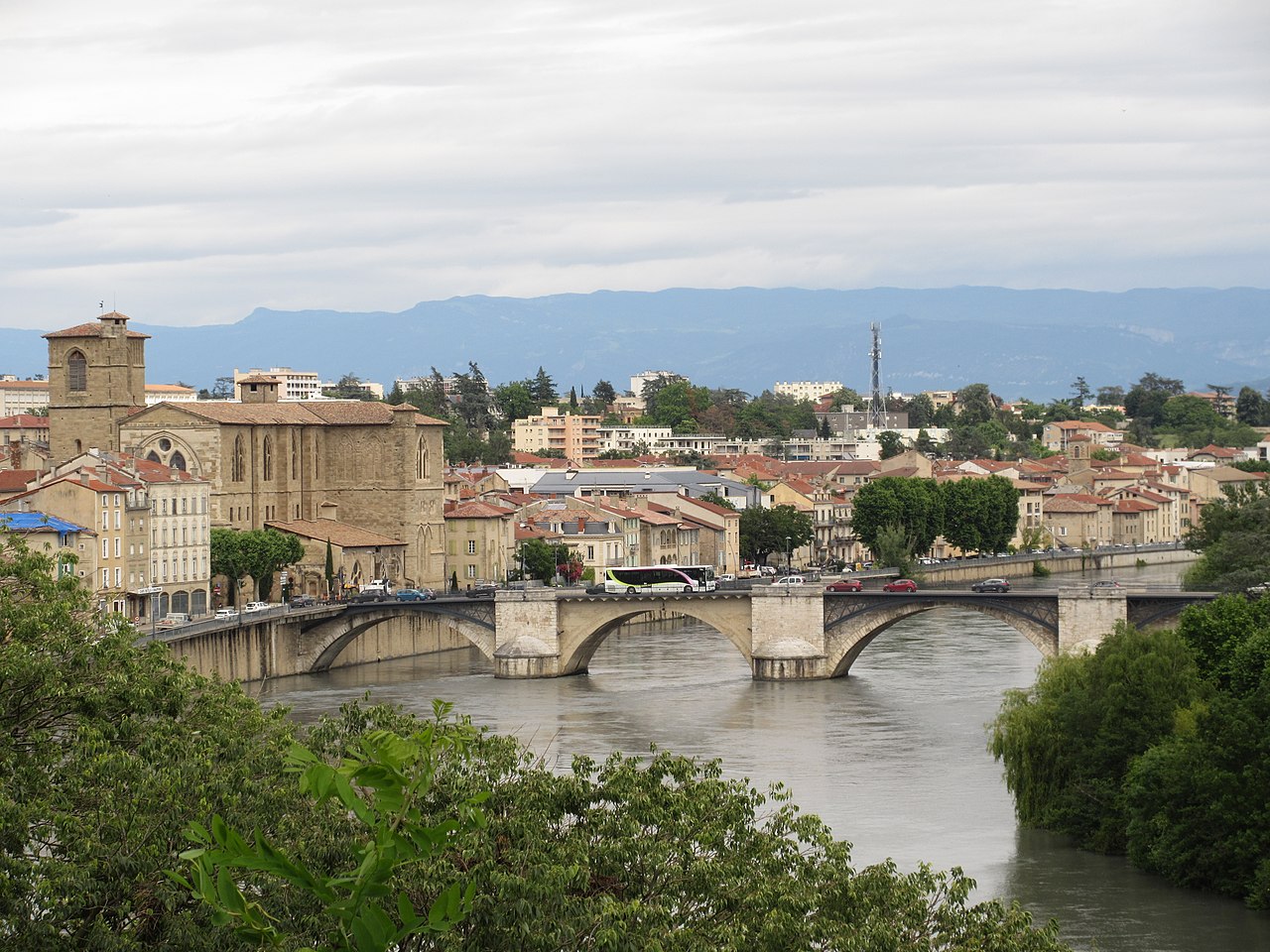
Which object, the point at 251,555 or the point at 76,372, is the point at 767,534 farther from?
the point at 251,555

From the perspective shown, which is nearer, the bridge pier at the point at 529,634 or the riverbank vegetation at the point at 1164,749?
the riverbank vegetation at the point at 1164,749

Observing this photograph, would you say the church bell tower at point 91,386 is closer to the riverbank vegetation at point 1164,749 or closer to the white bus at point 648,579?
the white bus at point 648,579

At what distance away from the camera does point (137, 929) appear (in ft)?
69.7

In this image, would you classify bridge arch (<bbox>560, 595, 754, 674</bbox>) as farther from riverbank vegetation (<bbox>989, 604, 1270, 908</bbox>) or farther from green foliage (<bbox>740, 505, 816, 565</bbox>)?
green foliage (<bbox>740, 505, 816, 565</bbox>)

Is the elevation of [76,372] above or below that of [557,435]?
below

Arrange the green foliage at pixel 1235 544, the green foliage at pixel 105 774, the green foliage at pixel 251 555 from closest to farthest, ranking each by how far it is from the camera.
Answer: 1. the green foliage at pixel 105 774
2. the green foliage at pixel 1235 544
3. the green foliage at pixel 251 555

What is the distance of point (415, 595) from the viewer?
262 ft

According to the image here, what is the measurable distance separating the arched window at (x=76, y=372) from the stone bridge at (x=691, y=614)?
17.8 m

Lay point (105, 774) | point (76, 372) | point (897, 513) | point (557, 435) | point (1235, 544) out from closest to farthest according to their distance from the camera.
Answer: point (105, 774)
point (1235, 544)
point (76, 372)
point (897, 513)
point (557, 435)

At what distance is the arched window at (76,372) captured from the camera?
289 ft

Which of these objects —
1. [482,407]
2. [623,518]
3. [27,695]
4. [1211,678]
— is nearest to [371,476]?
[623,518]

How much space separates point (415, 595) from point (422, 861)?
204ft

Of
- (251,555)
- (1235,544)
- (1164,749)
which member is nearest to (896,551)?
(1235,544)

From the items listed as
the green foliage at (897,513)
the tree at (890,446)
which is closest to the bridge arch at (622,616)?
the green foliage at (897,513)
